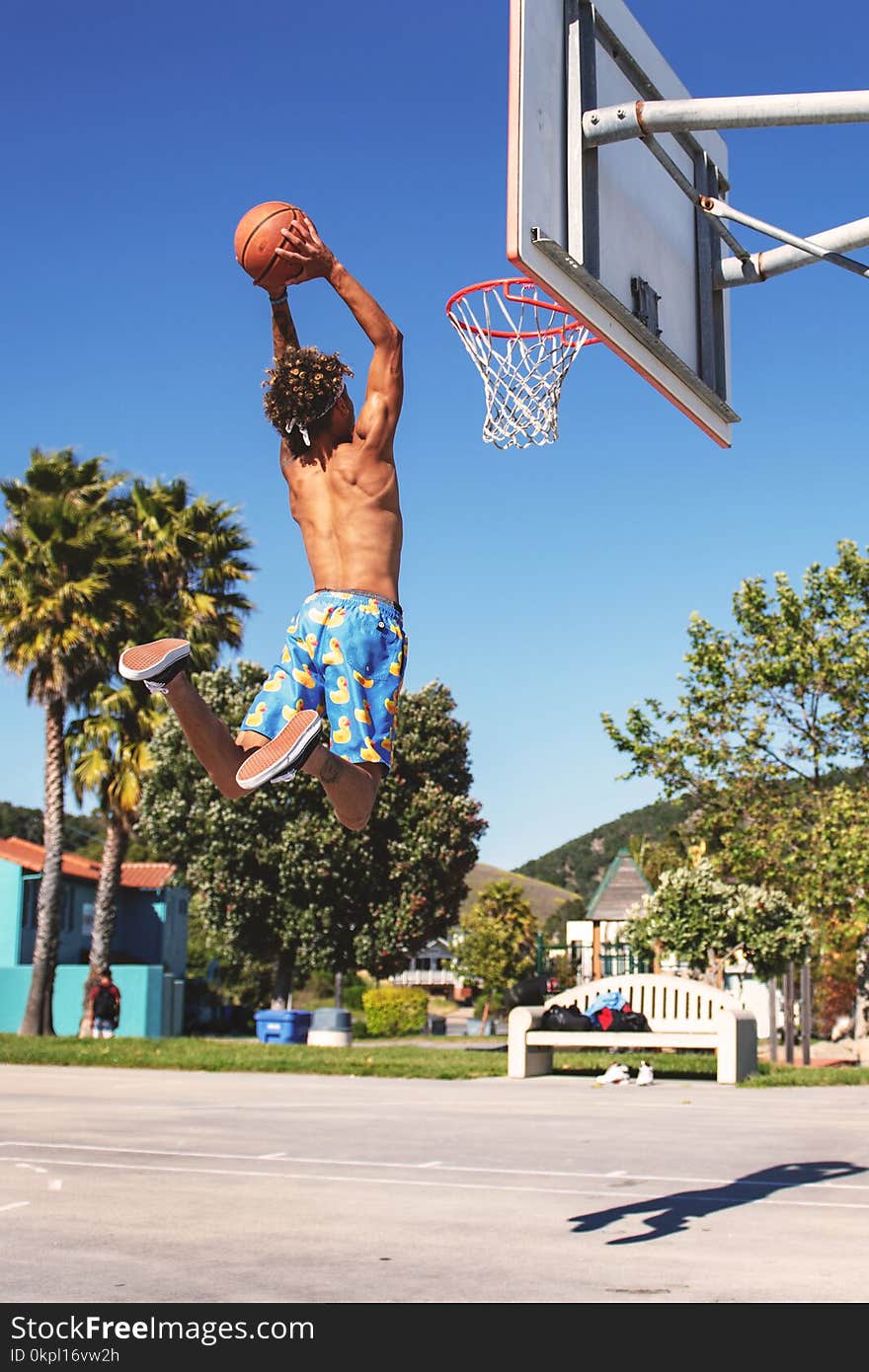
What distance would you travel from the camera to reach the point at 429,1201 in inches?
261

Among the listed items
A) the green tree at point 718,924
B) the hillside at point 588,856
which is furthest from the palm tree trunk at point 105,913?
the hillside at point 588,856

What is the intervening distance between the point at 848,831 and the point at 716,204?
18.7m

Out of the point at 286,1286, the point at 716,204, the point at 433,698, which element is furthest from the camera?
the point at 433,698

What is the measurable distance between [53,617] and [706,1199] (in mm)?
22145

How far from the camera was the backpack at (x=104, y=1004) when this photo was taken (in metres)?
26.7

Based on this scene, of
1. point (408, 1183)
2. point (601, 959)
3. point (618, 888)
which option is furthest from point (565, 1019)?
point (618, 888)

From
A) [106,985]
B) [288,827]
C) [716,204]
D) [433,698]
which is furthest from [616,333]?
[433,698]

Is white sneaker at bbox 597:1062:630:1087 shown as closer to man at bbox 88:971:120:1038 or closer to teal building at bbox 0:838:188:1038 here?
man at bbox 88:971:120:1038

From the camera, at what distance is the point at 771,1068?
17875 millimetres

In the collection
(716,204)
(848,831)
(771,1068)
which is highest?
(716,204)

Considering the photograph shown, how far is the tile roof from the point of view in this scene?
37.0m

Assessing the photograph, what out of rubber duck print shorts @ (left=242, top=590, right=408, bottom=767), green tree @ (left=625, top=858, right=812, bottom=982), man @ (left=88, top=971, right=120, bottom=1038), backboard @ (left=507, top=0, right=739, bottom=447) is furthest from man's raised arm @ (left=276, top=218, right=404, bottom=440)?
man @ (left=88, top=971, right=120, bottom=1038)

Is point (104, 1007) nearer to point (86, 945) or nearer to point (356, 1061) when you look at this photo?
point (356, 1061)
